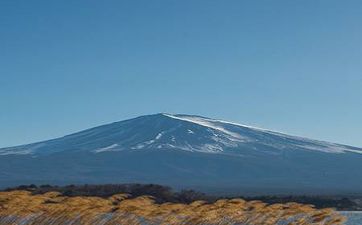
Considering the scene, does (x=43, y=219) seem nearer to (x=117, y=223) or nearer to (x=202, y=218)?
(x=117, y=223)

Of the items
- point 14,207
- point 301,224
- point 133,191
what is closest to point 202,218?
point 301,224

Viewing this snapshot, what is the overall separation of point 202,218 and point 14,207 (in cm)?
349

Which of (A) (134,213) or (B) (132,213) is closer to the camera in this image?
(A) (134,213)

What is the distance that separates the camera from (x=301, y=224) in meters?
16.1

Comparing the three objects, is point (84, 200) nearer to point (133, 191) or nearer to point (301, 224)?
point (301, 224)

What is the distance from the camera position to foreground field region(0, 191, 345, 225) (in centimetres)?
1505

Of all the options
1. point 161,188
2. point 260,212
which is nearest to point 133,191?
point 161,188

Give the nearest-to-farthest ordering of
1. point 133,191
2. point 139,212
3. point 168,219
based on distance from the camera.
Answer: point 139,212 < point 168,219 < point 133,191

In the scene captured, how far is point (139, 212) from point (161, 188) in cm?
4158

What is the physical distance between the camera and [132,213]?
49.7 feet

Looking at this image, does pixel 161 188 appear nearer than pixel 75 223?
No

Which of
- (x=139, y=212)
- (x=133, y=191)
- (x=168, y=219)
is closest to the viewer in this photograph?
(x=139, y=212)

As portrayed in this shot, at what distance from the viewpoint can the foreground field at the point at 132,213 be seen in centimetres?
1505

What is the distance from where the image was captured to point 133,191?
5569cm
